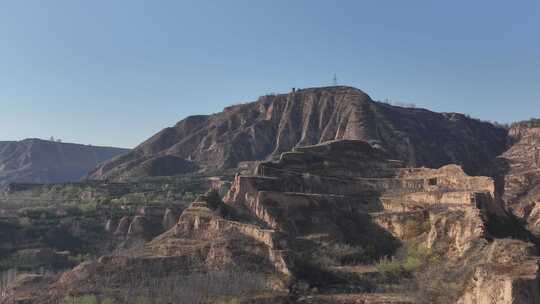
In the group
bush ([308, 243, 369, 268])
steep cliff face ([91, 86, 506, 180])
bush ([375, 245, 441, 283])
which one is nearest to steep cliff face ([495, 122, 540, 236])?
steep cliff face ([91, 86, 506, 180])

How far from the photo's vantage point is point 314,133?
533ft

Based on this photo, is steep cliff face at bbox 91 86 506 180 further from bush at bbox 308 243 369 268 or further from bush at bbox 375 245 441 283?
bush at bbox 375 245 441 283

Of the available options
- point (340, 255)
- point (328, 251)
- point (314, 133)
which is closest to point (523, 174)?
point (314, 133)

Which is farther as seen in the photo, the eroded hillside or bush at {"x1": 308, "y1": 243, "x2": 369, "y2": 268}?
bush at {"x1": 308, "y1": 243, "x2": 369, "y2": 268}

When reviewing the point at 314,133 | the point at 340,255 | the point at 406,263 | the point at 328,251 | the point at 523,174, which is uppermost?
the point at 314,133

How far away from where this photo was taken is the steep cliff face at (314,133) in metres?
148

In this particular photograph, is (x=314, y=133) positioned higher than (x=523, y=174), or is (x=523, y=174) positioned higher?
(x=314, y=133)

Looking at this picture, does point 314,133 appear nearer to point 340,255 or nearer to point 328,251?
point 328,251

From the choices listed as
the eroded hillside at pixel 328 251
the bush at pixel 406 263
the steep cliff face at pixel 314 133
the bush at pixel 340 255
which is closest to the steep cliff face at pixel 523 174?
the steep cliff face at pixel 314 133

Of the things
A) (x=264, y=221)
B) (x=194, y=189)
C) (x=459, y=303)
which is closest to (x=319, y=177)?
(x=264, y=221)

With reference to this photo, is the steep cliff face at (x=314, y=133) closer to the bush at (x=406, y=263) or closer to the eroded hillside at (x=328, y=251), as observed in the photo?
the eroded hillside at (x=328, y=251)

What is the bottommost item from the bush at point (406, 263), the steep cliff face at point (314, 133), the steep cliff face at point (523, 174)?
the bush at point (406, 263)

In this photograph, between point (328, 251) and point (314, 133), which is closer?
point (328, 251)

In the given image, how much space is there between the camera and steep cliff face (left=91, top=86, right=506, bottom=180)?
5807 inches
